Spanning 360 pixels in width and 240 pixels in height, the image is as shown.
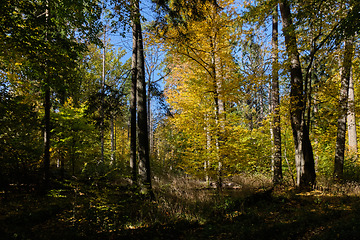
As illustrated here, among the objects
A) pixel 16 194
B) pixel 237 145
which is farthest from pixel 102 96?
pixel 237 145

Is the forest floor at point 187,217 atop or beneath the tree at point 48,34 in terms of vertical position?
beneath

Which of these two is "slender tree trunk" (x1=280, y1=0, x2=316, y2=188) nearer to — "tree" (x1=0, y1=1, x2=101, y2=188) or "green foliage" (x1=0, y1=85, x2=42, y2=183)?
"tree" (x1=0, y1=1, x2=101, y2=188)

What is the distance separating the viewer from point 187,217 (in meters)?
5.29

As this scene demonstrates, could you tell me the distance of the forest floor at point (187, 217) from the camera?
13.6 ft

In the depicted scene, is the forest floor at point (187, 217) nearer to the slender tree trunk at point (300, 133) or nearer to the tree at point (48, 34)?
the slender tree trunk at point (300, 133)

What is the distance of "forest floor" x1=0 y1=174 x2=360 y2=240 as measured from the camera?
13.6 feet

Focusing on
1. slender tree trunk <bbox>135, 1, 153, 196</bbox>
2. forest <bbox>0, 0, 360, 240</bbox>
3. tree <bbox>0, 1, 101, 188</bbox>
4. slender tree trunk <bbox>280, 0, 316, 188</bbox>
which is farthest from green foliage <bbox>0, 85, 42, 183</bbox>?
slender tree trunk <bbox>280, 0, 316, 188</bbox>

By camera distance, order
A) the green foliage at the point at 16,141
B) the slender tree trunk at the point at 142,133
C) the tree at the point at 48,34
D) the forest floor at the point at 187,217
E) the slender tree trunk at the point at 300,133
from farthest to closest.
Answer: the slender tree trunk at the point at 300,133, the slender tree trunk at the point at 142,133, the green foliage at the point at 16,141, the tree at the point at 48,34, the forest floor at the point at 187,217

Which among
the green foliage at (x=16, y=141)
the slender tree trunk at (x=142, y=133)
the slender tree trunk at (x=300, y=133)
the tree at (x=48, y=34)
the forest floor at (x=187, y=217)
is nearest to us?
the forest floor at (x=187, y=217)

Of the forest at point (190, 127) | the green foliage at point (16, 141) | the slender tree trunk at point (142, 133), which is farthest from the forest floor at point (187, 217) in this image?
the green foliage at point (16, 141)

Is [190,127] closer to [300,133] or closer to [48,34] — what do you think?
[300,133]

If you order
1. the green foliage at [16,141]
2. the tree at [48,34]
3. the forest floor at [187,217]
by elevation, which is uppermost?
the tree at [48,34]

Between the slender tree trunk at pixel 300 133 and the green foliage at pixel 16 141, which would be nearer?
the green foliage at pixel 16 141

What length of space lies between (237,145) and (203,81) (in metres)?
2.81
